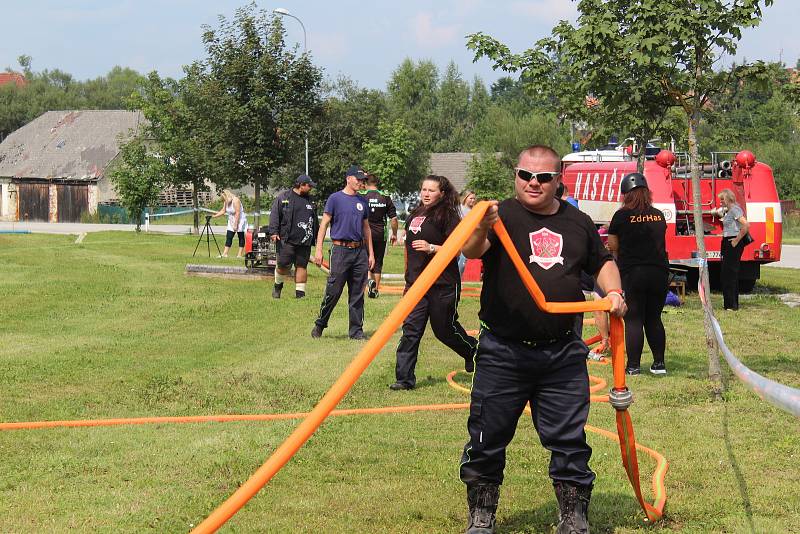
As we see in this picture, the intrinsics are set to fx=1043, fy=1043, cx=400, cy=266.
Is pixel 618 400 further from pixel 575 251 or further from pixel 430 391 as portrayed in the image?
pixel 430 391

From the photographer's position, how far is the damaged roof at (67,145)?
69250 mm

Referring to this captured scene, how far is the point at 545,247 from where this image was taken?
5.01m

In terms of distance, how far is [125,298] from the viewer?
16500 millimetres

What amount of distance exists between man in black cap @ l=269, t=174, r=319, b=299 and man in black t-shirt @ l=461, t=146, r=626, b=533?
10475 mm

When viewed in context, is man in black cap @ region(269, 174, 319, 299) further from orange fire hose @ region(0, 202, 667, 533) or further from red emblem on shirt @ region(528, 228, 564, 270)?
red emblem on shirt @ region(528, 228, 564, 270)

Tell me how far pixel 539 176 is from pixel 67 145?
72068 millimetres

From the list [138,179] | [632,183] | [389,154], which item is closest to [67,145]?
[389,154]

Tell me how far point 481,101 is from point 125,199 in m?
77.9

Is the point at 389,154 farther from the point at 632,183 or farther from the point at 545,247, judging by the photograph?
the point at 545,247

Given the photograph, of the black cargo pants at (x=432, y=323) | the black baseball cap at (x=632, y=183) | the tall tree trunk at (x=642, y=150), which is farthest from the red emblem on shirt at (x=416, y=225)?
the tall tree trunk at (x=642, y=150)

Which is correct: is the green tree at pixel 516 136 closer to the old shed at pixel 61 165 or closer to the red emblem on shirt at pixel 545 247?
the old shed at pixel 61 165

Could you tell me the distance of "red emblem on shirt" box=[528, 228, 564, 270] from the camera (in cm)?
500

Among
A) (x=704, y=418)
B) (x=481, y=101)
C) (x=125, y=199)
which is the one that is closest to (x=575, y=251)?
(x=704, y=418)

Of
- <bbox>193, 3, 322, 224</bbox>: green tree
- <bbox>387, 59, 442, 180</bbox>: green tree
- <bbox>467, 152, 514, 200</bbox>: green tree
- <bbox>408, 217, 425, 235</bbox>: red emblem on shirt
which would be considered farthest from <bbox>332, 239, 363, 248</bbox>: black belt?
<bbox>387, 59, 442, 180</bbox>: green tree
